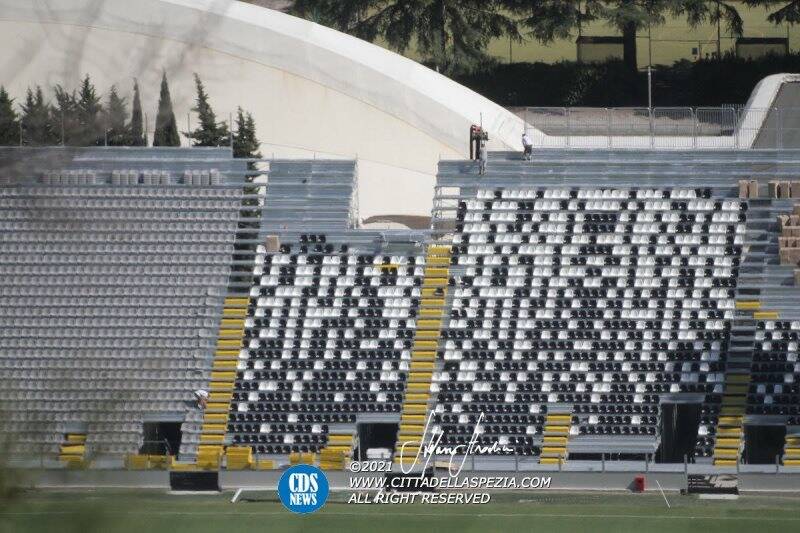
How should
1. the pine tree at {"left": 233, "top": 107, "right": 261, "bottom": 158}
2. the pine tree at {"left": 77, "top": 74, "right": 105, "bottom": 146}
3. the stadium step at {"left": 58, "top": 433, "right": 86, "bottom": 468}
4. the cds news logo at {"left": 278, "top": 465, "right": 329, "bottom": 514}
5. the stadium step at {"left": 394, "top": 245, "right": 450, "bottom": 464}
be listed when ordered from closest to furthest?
the pine tree at {"left": 77, "top": 74, "right": 105, "bottom": 146}
the stadium step at {"left": 58, "top": 433, "right": 86, "bottom": 468}
the cds news logo at {"left": 278, "top": 465, "right": 329, "bottom": 514}
the stadium step at {"left": 394, "top": 245, "right": 450, "bottom": 464}
the pine tree at {"left": 233, "top": 107, "right": 261, "bottom": 158}

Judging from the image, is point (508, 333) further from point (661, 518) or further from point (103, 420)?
point (103, 420)

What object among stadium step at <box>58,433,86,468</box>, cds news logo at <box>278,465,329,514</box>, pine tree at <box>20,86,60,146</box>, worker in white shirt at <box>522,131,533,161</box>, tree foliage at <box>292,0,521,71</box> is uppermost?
tree foliage at <box>292,0,521,71</box>

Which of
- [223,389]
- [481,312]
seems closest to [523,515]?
[481,312]

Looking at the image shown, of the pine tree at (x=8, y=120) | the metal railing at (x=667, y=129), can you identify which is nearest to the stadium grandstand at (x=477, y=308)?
the metal railing at (x=667, y=129)

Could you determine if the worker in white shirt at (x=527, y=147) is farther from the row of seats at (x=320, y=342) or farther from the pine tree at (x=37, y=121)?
the pine tree at (x=37, y=121)

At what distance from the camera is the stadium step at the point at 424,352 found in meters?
31.9

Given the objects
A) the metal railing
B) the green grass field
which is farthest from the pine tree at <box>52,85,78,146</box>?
the metal railing

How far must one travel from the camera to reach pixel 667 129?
126ft

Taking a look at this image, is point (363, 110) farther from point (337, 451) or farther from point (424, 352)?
point (337, 451)

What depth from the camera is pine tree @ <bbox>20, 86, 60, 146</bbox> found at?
7824 millimetres

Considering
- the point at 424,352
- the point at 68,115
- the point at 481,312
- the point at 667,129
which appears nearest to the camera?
the point at 68,115

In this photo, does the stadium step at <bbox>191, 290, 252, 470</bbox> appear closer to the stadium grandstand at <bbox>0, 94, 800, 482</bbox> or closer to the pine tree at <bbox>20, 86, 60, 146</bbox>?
the stadium grandstand at <bbox>0, 94, 800, 482</bbox>

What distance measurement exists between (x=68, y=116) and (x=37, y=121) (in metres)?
0.20

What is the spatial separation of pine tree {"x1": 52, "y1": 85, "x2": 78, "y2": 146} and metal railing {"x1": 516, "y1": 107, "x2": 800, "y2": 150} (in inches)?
1128
